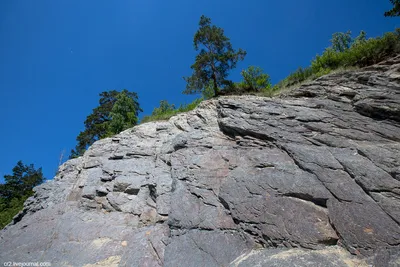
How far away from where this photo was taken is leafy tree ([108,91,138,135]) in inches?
698

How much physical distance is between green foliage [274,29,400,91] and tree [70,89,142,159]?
1944 cm

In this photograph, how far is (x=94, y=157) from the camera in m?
11.1

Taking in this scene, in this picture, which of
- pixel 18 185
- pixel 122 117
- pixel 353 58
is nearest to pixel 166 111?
pixel 122 117

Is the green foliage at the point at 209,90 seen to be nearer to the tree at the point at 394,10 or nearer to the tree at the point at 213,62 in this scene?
the tree at the point at 213,62

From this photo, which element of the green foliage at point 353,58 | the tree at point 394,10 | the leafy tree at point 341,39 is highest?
the leafy tree at point 341,39

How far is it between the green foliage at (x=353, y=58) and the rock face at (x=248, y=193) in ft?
8.31

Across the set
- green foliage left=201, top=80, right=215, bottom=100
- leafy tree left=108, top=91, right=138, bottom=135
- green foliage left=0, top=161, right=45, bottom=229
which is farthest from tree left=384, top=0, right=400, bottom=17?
green foliage left=0, top=161, right=45, bottom=229

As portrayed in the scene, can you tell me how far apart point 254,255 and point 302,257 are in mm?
1095

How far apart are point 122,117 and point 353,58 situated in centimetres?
1894

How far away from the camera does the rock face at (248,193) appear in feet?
16.5

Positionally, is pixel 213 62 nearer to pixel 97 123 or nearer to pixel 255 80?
pixel 255 80

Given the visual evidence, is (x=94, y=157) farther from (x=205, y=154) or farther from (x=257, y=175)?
(x=257, y=175)

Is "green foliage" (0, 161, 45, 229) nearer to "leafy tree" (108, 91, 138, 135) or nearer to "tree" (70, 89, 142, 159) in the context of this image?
→ "tree" (70, 89, 142, 159)

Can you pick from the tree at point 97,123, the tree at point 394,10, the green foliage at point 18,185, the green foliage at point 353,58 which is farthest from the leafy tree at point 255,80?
the green foliage at point 18,185
